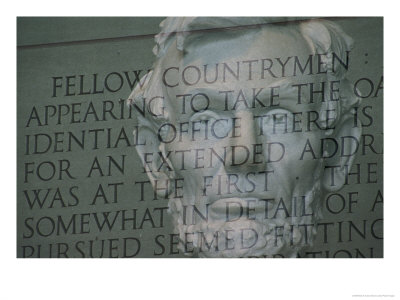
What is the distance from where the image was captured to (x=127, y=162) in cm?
672

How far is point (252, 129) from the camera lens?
253 inches

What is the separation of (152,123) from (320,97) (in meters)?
0.99

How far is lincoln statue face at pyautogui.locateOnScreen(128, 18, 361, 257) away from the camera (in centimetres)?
643

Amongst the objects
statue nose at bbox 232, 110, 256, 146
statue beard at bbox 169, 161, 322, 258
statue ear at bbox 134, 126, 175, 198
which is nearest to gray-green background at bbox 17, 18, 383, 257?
statue ear at bbox 134, 126, 175, 198

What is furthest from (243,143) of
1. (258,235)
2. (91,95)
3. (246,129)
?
(91,95)

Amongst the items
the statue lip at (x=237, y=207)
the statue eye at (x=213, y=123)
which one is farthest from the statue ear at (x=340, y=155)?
the statue eye at (x=213, y=123)

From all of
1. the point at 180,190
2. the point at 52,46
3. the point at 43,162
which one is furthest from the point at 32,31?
the point at 180,190

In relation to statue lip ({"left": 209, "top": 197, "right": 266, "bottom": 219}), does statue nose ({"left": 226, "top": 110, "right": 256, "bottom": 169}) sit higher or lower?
higher

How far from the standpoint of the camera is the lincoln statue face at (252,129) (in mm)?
6434

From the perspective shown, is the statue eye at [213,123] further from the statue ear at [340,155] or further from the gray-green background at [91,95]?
the statue ear at [340,155]

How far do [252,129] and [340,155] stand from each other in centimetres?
55

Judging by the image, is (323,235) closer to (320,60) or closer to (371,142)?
(371,142)

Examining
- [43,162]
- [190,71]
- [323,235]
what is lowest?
[323,235]

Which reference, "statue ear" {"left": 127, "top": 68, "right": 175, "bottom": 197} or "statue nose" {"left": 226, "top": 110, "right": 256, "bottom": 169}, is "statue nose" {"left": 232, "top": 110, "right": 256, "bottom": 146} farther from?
"statue ear" {"left": 127, "top": 68, "right": 175, "bottom": 197}
